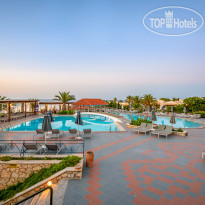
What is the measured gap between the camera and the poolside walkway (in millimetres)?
3938

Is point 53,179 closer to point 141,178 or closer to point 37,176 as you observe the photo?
point 37,176

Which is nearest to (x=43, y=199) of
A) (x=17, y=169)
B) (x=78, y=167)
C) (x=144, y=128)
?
(x=78, y=167)

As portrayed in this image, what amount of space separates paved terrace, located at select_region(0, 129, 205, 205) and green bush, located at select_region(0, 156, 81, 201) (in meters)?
0.71

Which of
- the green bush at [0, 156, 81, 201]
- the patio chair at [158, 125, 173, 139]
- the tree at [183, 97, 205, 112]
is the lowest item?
the green bush at [0, 156, 81, 201]

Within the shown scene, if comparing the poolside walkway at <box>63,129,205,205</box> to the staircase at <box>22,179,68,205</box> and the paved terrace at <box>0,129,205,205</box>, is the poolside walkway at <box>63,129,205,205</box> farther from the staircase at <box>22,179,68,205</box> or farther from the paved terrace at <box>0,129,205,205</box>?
the staircase at <box>22,179,68,205</box>

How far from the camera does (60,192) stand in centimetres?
417

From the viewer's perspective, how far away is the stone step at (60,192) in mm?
3735

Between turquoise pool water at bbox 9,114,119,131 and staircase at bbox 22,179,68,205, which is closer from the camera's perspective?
staircase at bbox 22,179,68,205

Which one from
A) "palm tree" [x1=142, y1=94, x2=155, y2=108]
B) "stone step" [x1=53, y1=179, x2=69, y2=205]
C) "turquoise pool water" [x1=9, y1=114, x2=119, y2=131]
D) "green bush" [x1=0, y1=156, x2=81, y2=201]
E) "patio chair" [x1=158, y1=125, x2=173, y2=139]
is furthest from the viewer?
"palm tree" [x1=142, y1=94, x2=155, y2=108]

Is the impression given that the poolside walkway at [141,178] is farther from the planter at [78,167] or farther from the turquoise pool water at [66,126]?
the turquoise pool water at [66,126]

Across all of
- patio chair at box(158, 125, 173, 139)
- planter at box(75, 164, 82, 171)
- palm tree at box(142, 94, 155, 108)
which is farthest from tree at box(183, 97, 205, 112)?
planter at box(75, 164, 82, 171)

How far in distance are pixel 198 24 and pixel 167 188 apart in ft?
51.7

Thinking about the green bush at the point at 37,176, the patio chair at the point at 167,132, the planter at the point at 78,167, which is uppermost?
the patio chair at the point at 167,132

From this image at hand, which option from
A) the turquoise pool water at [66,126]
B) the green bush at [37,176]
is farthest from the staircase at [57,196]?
the turquoise pool water at [66,126]
